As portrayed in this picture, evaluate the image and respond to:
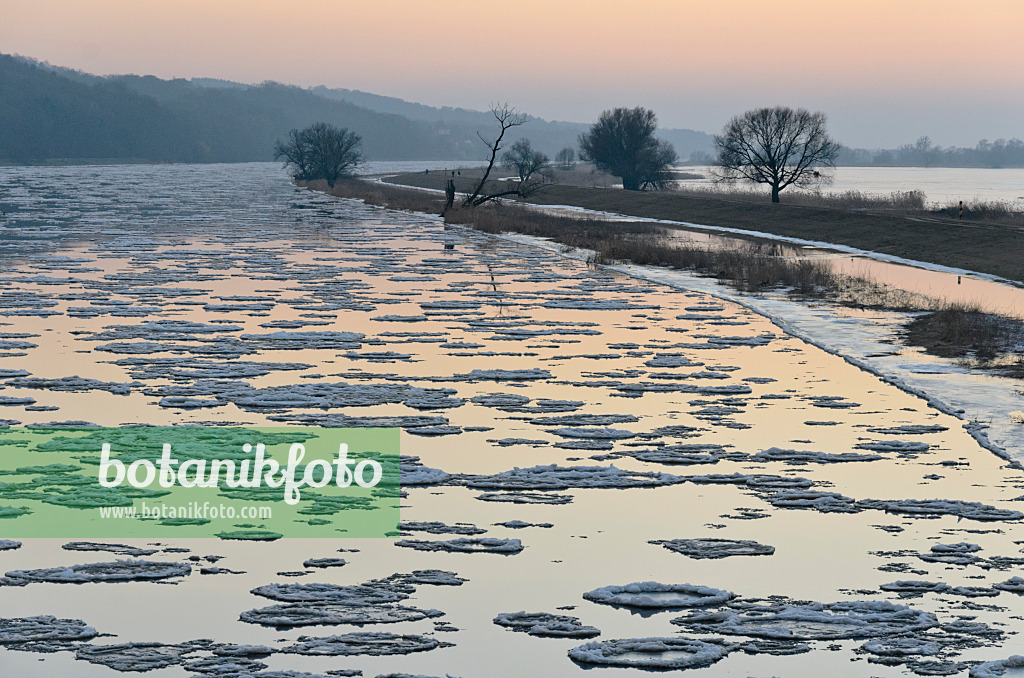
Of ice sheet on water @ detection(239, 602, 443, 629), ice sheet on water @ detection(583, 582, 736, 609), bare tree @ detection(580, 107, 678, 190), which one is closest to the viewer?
ice sheet on water @ detection(239, 602, 443, 629)

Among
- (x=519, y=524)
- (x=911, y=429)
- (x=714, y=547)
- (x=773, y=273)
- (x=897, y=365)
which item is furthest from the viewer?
(x=773, y=273)

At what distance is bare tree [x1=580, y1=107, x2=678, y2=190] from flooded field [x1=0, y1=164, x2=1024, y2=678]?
6650 cm

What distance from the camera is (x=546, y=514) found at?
9.00m

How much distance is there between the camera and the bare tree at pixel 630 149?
86438mm

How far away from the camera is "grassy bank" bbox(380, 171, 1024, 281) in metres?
33.2

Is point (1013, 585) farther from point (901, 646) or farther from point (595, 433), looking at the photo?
point (595, 433)

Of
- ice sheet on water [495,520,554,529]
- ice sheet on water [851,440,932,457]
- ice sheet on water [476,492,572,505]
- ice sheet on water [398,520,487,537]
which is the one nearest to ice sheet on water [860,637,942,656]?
ice sheet on water [495,520,554,529]

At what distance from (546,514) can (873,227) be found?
118ft

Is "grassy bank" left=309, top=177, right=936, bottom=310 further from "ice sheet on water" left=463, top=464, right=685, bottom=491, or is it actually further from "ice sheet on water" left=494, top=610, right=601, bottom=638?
"ice sheet on water" left=494, top=610, right=601, bottom=638

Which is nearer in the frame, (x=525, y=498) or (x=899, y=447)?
(x=525, y=498)

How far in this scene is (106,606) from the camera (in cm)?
701

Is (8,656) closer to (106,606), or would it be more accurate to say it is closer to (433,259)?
(106,606)

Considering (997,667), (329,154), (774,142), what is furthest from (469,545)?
(329,154)

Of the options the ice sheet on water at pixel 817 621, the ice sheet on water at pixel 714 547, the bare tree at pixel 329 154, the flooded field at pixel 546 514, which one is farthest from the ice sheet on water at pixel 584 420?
the bare tree at pixel 329 154
